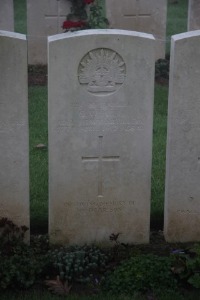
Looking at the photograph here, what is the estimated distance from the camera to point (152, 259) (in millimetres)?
5461

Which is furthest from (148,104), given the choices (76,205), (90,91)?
(76,205)

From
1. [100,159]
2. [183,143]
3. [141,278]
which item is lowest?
[141,278]

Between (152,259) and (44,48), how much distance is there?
7.29m

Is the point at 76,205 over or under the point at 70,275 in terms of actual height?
over

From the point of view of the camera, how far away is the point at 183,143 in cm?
584

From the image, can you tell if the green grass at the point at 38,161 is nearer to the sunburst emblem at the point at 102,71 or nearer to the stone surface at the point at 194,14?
the sunburst emblem at the point at 102,71

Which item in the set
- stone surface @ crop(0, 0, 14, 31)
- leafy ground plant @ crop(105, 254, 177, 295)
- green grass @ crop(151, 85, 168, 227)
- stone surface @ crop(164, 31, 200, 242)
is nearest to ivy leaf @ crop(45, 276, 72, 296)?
leafy ground plant @ crop(105, 254, 177, 295)

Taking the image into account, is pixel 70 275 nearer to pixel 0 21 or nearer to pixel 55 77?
pixel 55 77

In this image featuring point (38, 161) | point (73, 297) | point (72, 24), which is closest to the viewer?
point (73, 297)

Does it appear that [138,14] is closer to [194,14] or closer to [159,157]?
[194,14]

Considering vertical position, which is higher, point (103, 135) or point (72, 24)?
point (72, 24)

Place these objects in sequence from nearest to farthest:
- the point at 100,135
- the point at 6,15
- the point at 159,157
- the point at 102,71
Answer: the point at 102,71 < the point at 100,135 < the point at 159,157 < the point at 6,15

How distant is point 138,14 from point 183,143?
6608mm

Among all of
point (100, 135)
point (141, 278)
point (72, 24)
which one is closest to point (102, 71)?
point (100, 135)
